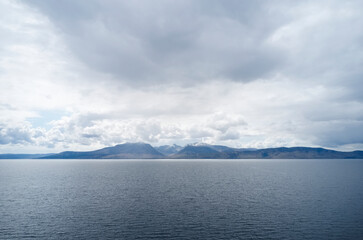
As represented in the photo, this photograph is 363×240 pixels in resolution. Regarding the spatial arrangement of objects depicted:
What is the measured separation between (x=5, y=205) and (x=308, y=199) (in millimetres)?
115410

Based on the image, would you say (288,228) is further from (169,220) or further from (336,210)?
(169,220)

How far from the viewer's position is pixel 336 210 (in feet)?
229

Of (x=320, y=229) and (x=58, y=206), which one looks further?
(x=58, y=206)

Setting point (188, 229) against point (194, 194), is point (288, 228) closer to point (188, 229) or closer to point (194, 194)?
point (188, 229)

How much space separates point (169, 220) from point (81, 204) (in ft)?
124

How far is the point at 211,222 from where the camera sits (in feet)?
196

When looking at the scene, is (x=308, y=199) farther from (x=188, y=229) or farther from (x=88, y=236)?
(x=88, y=236)

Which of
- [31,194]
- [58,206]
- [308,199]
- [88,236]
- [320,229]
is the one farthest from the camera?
[31,194]

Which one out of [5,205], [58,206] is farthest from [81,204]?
[5,205]

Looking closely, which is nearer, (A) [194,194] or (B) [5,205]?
(B) [5,205]

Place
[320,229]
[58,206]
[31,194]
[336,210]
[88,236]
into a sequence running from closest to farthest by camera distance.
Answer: [88,236], [320,229], [336,210], [58,206], [31,194]

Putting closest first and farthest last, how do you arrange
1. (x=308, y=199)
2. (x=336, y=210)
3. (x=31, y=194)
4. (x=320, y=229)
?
1. (x=320, y=229)
2. (x=336, y=210)
3. (x=308, y=199)
4. (x=31, y=194)

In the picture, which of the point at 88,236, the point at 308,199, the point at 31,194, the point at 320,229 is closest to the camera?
the point at 88,236

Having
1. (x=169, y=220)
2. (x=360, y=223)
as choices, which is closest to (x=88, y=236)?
(x=169, y=220)
